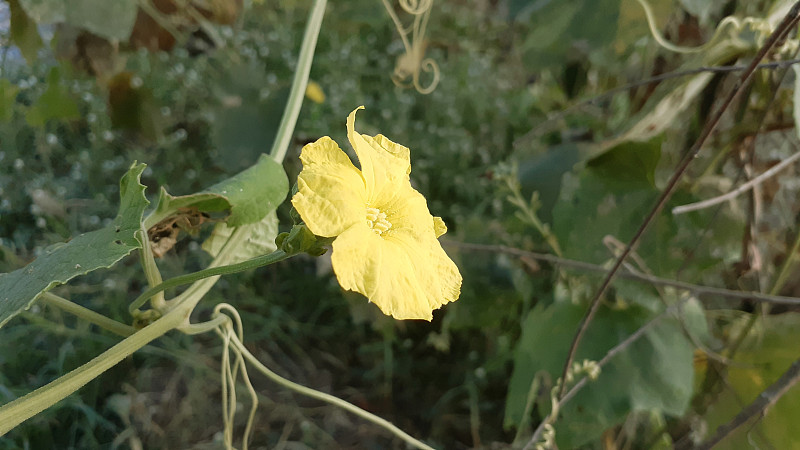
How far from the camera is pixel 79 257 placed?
0.92 ft

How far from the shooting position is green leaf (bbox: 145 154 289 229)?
0.36 m

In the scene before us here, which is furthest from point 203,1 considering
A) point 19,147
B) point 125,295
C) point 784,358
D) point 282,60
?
point 784,358

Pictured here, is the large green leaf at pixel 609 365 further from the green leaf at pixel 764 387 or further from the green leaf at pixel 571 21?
the green leaf at pixel 571 21

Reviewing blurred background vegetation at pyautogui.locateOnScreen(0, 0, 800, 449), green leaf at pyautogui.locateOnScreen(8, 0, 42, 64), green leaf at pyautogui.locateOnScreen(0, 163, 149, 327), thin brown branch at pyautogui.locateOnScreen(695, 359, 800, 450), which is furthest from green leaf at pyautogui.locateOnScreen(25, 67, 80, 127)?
thin brown branch at pyautogui.locateOnScreen(695, 359, 800, 450)

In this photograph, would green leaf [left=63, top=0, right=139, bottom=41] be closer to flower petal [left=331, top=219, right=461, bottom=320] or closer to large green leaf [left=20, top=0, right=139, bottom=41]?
large green leaf [left=20, top=0, right=139, bottom=41]

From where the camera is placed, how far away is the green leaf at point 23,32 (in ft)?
2.31

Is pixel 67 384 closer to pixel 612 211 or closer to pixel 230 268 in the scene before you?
pixel 230 268

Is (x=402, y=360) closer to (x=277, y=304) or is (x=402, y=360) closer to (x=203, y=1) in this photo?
(x=277, y=304)

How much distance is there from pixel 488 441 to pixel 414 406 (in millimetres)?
124

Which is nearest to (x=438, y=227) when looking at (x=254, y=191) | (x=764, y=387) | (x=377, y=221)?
(x=377, y=221)

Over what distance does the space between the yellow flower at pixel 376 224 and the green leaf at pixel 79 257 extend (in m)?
0.10

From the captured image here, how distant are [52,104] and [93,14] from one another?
332 millimetres

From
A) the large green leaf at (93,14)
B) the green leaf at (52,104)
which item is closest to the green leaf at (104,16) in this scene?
the large green leaf at (93,14)

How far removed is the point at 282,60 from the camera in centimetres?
118
